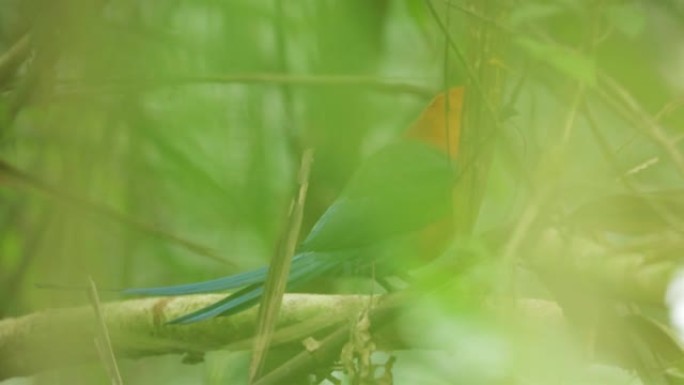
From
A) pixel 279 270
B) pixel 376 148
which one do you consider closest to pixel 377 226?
pixel 376 148

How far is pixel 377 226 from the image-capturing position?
49.2 inches

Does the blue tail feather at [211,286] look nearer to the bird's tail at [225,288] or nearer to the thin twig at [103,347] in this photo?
the bird's tail at [225,288]

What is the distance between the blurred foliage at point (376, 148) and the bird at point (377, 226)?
1.0 inches

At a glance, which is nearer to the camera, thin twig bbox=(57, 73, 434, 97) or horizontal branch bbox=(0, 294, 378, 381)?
thin twig bbox=(57, 73, 434, 97)

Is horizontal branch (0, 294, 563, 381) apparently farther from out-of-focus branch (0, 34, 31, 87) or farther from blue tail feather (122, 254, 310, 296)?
out-of-focus branch (0, 34, 31, 87)

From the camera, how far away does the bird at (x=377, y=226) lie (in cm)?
115

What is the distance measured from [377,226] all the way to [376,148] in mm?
148

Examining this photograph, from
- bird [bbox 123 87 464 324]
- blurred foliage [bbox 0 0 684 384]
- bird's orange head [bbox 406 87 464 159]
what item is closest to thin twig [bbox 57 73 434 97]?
blurred foliage [bbox 0 0 684 384]

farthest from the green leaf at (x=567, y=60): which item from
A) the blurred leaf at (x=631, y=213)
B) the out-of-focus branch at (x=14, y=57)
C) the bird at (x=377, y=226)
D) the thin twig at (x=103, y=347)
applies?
the out-of-focus branch at (x=14, y=57)

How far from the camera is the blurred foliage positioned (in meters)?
0.89

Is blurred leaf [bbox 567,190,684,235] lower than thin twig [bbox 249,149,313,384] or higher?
higher

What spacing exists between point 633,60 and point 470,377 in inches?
12.7

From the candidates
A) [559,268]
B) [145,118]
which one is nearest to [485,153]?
[559,268]

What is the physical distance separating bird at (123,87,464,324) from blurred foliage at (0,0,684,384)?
0.03 m
